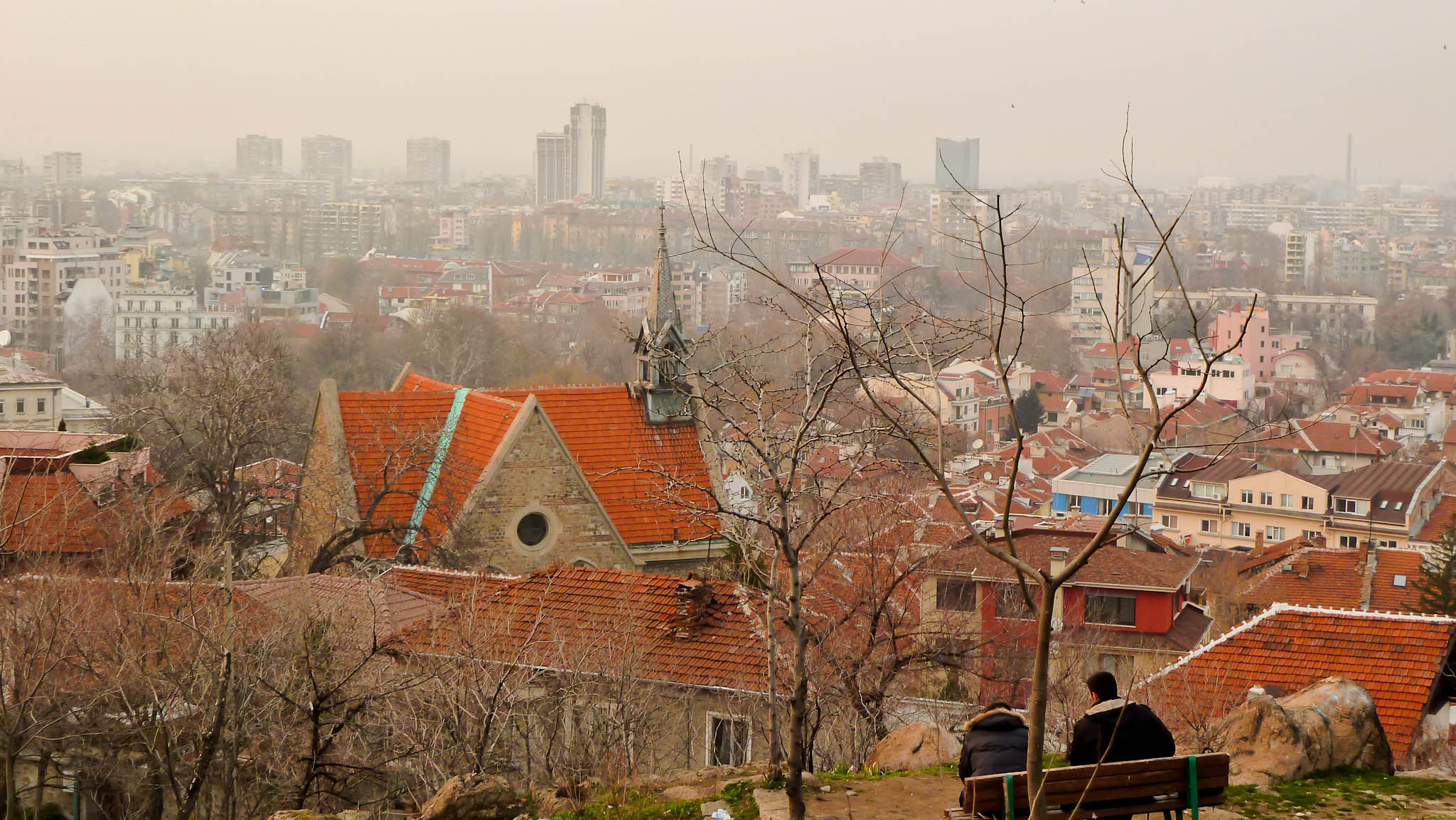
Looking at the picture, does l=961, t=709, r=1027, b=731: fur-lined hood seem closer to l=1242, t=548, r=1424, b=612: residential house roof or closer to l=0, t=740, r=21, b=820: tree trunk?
l=0, t=740, r=21, b=820: tree trunk

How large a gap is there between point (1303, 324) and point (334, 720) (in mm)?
119026

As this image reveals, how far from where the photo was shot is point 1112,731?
20.4 feet

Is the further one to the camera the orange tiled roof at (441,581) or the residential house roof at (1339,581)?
the residential house roof at (1339,581)

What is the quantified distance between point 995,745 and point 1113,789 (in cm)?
69

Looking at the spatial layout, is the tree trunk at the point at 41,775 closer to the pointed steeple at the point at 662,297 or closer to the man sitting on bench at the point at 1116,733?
the man sitting on bench at the point at 1116,733

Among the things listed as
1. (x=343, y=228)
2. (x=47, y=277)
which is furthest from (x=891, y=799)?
(x=343, y=228)

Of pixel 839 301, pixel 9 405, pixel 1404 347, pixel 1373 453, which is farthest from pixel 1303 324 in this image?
pixel 839 301

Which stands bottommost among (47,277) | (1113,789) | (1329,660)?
(1329,660)

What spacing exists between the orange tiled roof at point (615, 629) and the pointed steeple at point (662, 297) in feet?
24.4

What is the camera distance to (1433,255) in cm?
17312

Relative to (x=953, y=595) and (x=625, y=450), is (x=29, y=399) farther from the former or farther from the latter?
(x=953, y=595)

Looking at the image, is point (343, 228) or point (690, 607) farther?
point (343, 228)

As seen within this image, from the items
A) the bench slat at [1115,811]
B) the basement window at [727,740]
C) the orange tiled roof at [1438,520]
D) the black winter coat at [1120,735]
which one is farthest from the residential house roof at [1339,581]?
the bench slat at [1115,811]

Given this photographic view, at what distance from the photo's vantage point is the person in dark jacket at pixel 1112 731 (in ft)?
20.6
